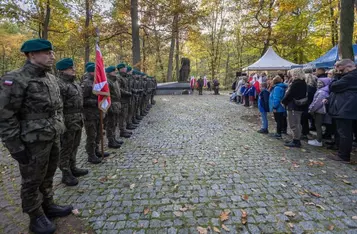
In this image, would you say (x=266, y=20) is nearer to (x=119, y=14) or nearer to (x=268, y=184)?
(x=119, y=14)

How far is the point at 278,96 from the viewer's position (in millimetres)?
6129

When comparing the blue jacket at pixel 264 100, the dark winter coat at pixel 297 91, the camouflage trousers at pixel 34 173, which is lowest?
the camouflage trousers at pixel 34 173

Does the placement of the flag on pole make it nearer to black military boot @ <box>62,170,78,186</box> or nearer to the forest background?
black military boot @ <box>62,170,78,186</box>

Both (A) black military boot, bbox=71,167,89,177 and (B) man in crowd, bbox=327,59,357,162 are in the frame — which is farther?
(B) man in crowd, bbox=327,59,357,162

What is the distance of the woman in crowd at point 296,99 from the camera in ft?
17.6

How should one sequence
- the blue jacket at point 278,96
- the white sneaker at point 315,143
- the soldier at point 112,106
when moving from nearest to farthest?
the soldier at point 112,106, the white sneaker at point 315,143, the blue jacket at point 278,96

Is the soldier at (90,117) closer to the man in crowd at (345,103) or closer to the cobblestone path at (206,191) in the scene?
the cobblestone path at (206,191)

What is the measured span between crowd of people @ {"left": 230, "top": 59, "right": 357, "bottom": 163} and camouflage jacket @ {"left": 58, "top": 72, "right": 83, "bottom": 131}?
4744 mm

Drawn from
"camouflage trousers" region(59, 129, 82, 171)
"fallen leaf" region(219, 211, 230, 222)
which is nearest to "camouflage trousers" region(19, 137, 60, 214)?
"camouflage trousers" region(59, 129, 82, 171)

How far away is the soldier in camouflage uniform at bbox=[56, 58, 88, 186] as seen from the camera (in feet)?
11.6

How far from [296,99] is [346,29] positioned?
2962 mm

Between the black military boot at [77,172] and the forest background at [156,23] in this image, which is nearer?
the black military boot at [77,172]

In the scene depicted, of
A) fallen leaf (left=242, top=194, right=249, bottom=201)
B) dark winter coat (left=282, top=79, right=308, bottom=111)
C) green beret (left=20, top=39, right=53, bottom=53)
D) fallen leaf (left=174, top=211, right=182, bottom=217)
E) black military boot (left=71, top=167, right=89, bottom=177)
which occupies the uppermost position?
green beret (left=20, top=39, right=53, bottom=53)

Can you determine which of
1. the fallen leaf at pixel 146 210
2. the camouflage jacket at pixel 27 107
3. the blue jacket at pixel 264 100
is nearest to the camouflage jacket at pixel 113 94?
the camouflage jacket at pixel 27 107
